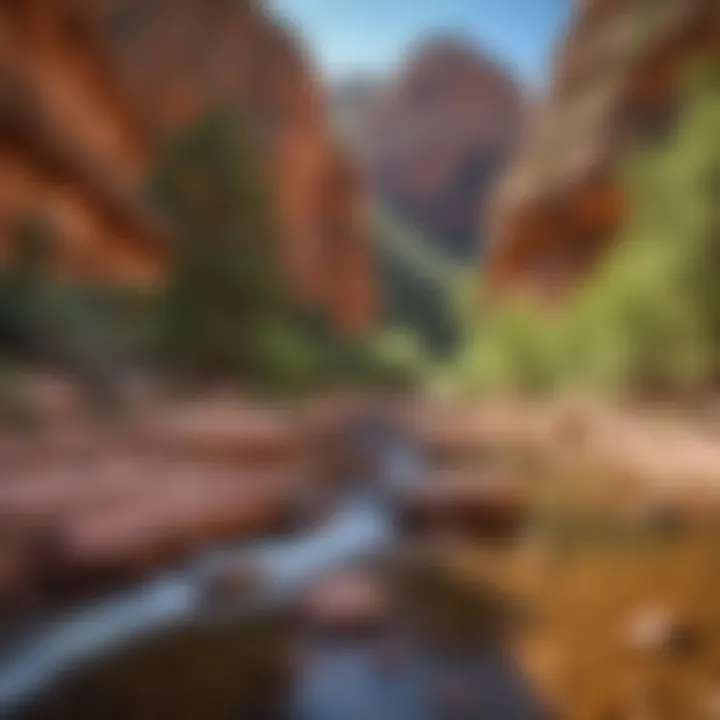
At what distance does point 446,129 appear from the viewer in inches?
1475

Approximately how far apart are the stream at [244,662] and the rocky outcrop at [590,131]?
37.7ft

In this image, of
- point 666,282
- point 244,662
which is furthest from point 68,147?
point 244,662

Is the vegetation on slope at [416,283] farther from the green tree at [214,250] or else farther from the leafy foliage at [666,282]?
the leafy foliage at [666,282]

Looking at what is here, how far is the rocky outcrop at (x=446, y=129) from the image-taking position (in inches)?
1453

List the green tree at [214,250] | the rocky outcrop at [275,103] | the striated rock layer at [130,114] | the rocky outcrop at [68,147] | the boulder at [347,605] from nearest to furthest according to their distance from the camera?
the boulder at [347,605] → the rocky outcrop at [68,147] → the striated rock layer at [130,114] → the green tree at [214,250] → the rocky outcrop at [275,103]

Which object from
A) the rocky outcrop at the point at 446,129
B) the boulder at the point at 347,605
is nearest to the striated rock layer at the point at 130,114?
the boulder at the point at 347,605

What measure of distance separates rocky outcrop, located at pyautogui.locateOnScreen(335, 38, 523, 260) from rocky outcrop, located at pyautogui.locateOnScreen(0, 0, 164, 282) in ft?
93.3

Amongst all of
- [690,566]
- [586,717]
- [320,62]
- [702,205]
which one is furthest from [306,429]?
[320,62]

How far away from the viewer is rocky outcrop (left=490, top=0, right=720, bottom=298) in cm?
1307

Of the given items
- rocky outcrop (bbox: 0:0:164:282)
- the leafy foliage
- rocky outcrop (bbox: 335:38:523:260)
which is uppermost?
rocky outcrop (bbox: 335:38:523:260)

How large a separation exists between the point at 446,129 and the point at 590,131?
932 inches

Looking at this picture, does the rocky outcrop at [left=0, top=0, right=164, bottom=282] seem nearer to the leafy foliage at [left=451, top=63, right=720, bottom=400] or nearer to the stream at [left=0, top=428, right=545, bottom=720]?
the stream at [left=0, top=428, right=545, bottom=720]

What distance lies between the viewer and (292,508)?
389 cm

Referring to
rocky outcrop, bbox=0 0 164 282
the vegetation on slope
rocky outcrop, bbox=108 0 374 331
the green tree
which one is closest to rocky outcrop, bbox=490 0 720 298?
rocky outcrop, bbox=108 0 374 331
